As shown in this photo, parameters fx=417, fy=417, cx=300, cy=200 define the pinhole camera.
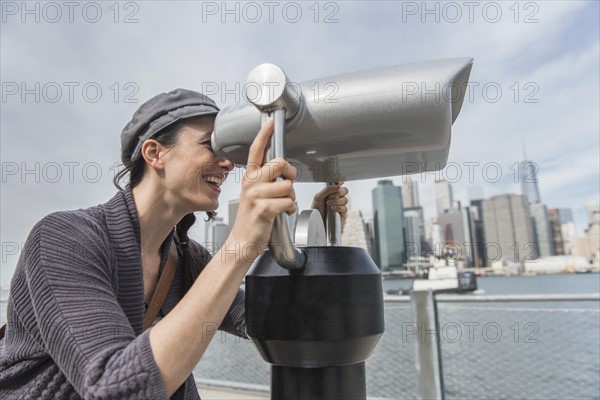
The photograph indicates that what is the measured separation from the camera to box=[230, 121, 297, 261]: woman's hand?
20.8 inches

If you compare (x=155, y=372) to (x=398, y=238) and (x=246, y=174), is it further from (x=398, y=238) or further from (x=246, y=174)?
(x=398, y=238)

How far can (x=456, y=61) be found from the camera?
58cm

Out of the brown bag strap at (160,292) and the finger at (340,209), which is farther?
the brown bag strap at (160,292)

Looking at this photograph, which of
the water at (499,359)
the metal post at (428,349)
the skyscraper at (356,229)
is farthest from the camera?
the water at (499,359)

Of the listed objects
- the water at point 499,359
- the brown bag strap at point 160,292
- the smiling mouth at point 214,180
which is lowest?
the water at point 499,359

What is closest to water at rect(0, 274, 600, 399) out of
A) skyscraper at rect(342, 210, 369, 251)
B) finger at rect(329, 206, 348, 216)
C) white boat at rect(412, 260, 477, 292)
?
white boat at rect(412, 260, 477, 292)

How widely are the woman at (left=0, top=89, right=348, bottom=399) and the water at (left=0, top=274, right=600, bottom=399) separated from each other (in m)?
1.54

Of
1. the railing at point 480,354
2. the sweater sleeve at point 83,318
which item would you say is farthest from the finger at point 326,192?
the railing at point 480,354

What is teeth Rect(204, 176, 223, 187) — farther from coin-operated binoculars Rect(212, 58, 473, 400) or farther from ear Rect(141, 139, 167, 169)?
coin-operated binoculars Rect(212, 58, 473, 400)

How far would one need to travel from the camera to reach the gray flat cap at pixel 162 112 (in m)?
0.92

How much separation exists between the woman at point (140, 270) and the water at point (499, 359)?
5.04 feet

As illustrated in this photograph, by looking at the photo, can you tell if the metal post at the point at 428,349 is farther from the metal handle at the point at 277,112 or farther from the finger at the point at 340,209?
the metal handle at the point at 277,112

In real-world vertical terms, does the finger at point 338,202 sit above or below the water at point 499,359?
above

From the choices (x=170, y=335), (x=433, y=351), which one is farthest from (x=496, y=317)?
(x=170, y=335)
